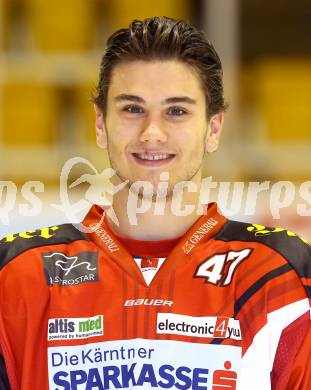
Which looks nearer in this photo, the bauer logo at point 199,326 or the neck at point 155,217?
the bauer logo at point 199,326

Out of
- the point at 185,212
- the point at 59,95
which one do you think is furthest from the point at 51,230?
the point at 59,95

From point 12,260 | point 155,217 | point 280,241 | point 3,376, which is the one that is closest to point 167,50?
point 155,217

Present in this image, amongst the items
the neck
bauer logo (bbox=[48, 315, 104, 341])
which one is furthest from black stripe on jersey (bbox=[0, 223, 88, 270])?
bauer logo (bbox=[48, 315, 104, 341])

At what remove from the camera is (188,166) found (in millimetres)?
2816

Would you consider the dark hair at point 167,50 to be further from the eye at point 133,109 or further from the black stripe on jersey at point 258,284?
the black stripe on jersey at point 258,284

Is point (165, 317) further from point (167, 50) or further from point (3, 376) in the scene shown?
point (167, 50)

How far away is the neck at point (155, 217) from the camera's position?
287cm

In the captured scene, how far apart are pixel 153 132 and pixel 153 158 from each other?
8 centimetres

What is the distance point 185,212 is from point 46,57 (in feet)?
14.9

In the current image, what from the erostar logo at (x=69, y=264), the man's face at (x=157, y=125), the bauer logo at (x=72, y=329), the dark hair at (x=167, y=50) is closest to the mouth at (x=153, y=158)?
the man's face at (x=157, y=125)

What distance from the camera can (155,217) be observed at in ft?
9.43

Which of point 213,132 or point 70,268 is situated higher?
point 213,132

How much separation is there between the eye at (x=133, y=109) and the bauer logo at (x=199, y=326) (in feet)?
1.99

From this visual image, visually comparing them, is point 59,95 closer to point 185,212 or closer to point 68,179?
point 68,179
